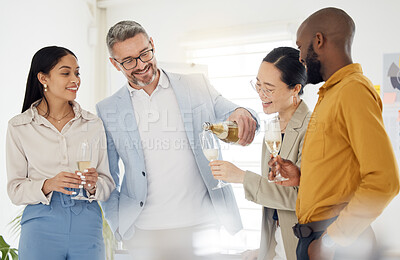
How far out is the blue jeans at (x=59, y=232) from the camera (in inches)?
65.1

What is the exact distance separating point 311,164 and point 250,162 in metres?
2.29

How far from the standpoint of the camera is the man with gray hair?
1.82m

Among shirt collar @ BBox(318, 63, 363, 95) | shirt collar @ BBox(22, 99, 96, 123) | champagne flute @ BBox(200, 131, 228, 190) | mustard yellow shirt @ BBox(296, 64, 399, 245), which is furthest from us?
shirt collar @ BBox(22, 99, 96, 123)

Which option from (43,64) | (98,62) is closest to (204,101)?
(43,64)

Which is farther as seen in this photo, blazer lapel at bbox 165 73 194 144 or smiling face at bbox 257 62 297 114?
blazer lapel at bbox 165 73 194 144

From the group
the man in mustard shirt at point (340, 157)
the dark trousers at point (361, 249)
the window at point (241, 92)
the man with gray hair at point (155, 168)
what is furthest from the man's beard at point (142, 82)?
the window at point (241, 92)

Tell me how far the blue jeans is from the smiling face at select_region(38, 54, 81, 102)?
443 mm

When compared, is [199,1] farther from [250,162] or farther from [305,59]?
[305,59]

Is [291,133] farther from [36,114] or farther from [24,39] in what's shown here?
[24,39]

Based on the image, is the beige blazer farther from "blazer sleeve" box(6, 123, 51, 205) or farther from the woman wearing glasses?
"blazer sleeve" box(6, 123, 51, 205)

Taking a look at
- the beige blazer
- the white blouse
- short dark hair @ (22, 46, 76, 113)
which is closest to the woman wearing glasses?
the beige blazer

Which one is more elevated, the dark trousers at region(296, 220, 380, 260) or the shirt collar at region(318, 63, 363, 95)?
the shirt collar at region(318, 63, 363, 95)

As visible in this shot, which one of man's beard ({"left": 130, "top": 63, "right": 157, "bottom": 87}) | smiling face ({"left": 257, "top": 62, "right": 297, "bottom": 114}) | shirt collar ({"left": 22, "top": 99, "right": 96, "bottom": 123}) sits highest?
man's beard ({"left": 130, "top": 63, "right": 157, "bottom": 87})

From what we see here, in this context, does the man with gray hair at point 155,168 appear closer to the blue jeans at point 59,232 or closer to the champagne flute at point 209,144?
the blue jeans at point 59,232
